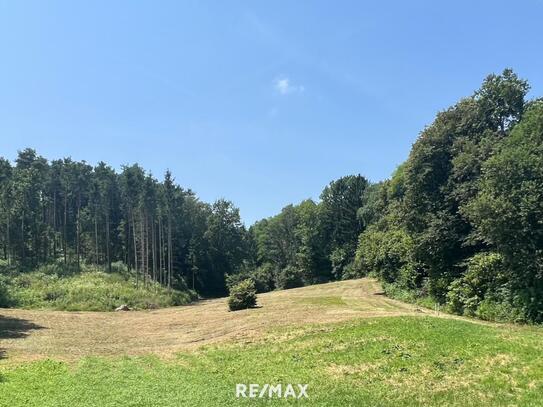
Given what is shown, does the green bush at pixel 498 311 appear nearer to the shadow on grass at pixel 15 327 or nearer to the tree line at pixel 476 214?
the tree line at pixel 476 214

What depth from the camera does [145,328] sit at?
1265 inches

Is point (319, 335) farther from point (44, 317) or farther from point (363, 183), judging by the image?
point (363, 183)

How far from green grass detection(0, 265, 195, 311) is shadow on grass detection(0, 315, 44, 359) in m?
11.1

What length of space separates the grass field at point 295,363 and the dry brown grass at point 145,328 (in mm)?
148

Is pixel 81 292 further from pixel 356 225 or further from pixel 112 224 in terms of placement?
pixel 356 225

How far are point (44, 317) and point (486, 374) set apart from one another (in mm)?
34669

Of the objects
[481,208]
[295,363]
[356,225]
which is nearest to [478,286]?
[481,208]

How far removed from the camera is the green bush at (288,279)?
272ft

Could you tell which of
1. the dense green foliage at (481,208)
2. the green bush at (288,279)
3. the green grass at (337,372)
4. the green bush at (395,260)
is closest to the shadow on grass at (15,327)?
the green grass at (337,372)

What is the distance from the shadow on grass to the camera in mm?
28625

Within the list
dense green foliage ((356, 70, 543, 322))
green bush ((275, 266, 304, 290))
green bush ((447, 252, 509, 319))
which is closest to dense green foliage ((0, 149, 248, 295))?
green bush ((275, 266, 304, 290))

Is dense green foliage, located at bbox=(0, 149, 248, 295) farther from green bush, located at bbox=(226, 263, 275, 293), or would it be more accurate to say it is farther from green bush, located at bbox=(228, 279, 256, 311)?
green bush, located at bbox=(228, 279, 256, 311)

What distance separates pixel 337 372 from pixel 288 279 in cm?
6706

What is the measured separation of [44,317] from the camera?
38.1m
